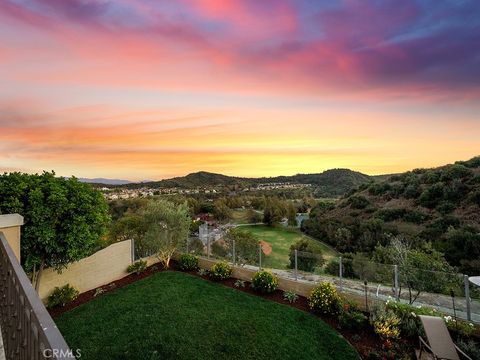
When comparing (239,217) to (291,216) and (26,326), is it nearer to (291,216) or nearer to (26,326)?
(291,216)

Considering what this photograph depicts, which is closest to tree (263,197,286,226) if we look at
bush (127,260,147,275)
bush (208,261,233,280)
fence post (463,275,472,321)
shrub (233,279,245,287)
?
bush (127,260,147,275)

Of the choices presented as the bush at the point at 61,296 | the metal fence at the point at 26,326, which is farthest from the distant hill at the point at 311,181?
the metal fence at the point at 26,326

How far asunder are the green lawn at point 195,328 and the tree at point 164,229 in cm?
303

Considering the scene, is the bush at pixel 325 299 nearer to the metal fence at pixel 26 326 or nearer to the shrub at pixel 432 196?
the metal fence at pixel 26 326

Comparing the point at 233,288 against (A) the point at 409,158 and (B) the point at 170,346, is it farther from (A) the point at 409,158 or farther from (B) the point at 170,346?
(A) the point at 409,158

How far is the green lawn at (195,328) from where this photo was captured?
6.95 metres

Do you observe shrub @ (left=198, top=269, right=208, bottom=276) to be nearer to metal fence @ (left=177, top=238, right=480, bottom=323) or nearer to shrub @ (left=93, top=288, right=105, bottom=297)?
metal fence @ (left=177, top=238, right=480, bottom=323)

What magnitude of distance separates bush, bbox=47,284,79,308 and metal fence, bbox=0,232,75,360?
316 inches

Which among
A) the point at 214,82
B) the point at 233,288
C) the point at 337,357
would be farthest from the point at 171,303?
the point at 214,82

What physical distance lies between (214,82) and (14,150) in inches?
431

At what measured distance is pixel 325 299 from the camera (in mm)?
8852

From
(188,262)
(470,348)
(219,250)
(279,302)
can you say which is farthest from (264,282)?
(470,348)

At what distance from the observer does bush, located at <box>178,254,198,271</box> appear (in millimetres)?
13438

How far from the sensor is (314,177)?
74.6 meters
